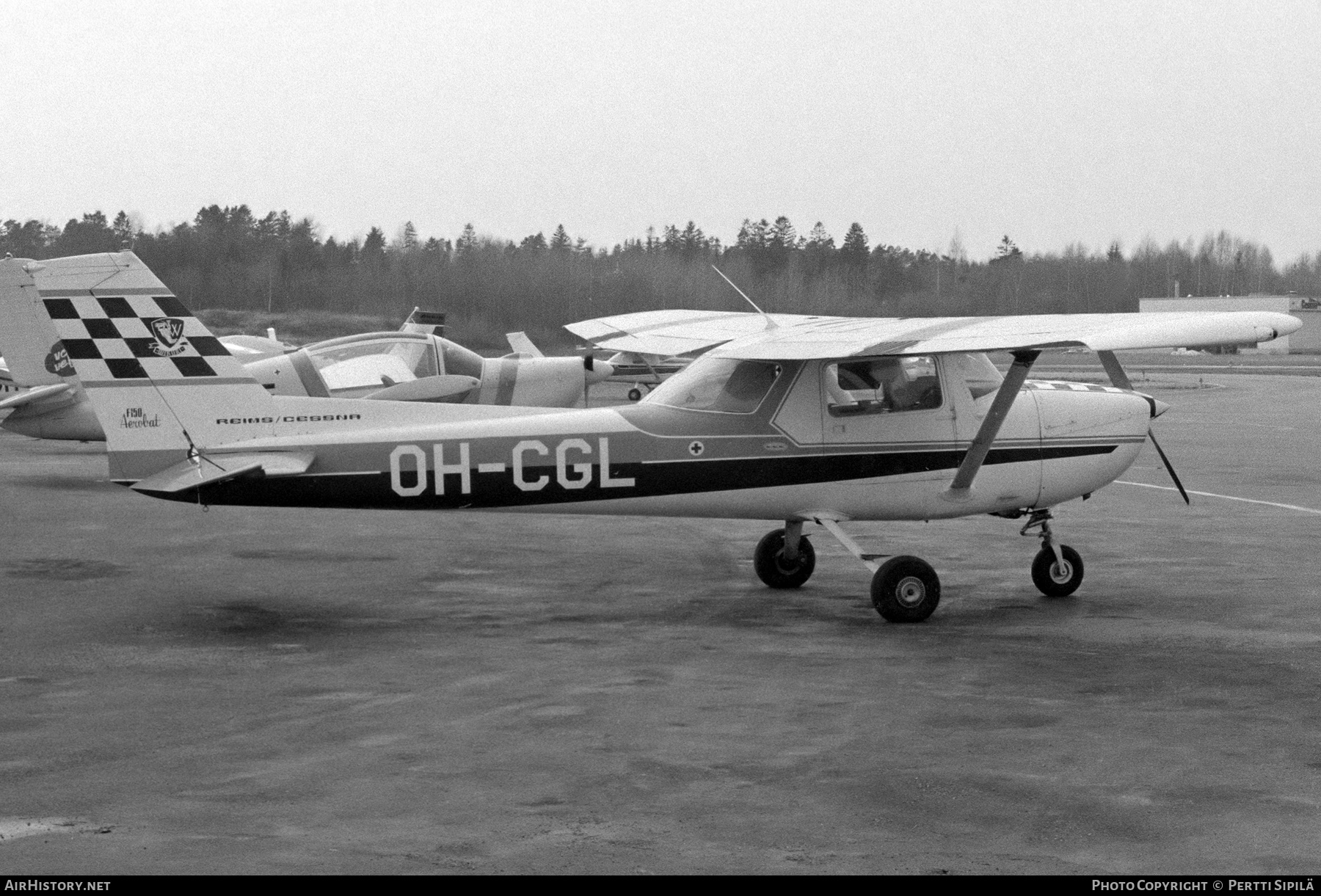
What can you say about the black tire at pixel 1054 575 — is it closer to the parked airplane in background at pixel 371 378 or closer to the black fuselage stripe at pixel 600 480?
the black fuselage stripe at pixel 600 480

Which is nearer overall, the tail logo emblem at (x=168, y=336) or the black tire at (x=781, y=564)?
the tail logo emblem at (x=168, y=336)

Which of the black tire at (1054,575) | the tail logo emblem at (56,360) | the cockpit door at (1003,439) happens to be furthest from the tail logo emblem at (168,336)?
the tail logo emblem at (56,360)

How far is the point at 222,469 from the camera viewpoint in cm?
998

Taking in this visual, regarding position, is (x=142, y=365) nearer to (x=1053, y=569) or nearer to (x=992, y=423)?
(x=992, y=423)

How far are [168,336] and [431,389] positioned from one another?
828 cm

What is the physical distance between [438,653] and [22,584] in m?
4.52

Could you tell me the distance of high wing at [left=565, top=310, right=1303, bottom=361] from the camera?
9.23 meters

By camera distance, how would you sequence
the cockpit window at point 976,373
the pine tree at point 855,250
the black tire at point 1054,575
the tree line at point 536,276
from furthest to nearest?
the pine tree at point 855,250
the tree line at point 536,276
the black tire at point 1054,575
the cockpit window at point 976,373

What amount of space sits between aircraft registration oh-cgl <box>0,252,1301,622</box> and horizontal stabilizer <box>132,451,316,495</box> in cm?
2

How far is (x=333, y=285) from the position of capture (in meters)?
77.8

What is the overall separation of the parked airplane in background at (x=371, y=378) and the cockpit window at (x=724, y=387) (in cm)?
797

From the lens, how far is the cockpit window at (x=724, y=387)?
10.9 meters

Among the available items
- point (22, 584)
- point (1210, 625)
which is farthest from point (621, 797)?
point (22, 584)

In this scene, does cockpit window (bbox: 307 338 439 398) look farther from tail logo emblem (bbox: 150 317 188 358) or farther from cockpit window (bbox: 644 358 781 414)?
cockpit window (bbox: 644 358 781 414)
